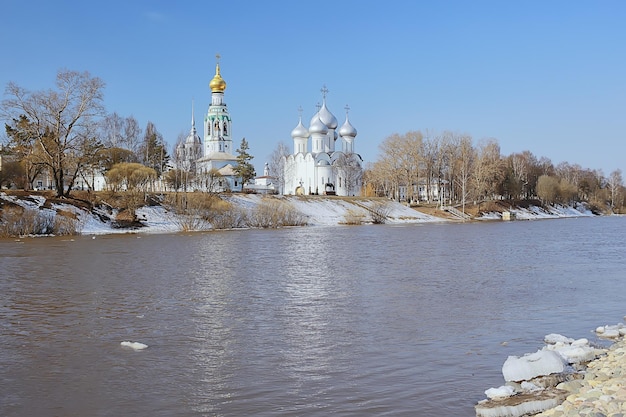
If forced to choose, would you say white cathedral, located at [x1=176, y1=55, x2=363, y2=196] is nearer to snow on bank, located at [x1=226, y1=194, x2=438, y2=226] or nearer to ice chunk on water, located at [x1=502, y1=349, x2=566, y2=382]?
snow on bank, located at [x1=226, y1=194, x2=438, y2=226]

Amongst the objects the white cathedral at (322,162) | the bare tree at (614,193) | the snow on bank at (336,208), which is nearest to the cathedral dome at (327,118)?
the white cathedral at (322,162)

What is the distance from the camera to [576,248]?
29062mm

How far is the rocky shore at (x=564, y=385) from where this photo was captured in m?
6.09

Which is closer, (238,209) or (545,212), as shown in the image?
(238,209)

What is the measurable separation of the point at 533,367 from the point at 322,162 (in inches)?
3284

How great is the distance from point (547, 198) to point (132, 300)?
90180 mm

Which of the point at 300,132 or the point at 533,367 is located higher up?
the point at 300,132

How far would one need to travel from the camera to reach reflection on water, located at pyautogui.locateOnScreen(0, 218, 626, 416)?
7.29 meters

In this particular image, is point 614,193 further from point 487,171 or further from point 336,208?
point 336,208

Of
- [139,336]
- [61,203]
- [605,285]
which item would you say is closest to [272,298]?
[139,336]

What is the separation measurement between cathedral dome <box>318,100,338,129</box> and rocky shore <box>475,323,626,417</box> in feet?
286

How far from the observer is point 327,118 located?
311ft

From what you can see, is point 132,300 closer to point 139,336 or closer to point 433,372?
point 139,336

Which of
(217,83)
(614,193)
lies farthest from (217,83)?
(614,193)
